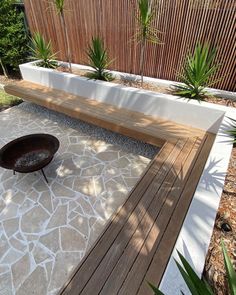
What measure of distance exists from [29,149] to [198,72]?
2.73m

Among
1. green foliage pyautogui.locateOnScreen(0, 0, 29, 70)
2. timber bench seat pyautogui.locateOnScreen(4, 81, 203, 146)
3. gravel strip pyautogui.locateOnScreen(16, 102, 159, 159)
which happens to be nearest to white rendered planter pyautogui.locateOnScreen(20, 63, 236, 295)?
timber bench seat pyautogui.locateOnScreen(4, 81, 203, 146)

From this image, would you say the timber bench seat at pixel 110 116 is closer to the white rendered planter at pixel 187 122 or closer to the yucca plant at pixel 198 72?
the white rendered planter at pixel 187 122

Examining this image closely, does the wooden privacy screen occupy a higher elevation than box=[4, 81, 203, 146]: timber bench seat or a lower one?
higher

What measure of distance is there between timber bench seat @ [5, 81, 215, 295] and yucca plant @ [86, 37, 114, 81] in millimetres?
1223

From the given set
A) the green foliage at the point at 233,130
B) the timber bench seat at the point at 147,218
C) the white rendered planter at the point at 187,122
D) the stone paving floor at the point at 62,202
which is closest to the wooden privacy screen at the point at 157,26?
the white rendered planter at the point at 187,122

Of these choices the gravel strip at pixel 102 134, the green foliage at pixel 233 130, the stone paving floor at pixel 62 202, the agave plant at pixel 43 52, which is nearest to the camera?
the stone paving floor at pixel 62 202

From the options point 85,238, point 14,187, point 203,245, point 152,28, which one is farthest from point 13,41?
point 203,245

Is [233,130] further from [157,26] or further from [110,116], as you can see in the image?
[157,26]

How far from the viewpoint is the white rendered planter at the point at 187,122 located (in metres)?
1.57

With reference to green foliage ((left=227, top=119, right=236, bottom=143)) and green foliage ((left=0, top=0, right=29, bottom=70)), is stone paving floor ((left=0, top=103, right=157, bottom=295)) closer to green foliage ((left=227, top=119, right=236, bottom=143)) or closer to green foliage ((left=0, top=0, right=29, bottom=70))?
green foliage ((left=227, top=119, right=236, bottom=143))

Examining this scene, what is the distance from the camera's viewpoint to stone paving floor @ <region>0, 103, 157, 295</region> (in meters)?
2.09

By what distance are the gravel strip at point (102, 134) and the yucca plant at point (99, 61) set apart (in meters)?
0.97

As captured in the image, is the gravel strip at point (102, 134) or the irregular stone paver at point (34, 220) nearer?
the irregular stone paver at point (34, 220)

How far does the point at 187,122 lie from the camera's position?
10.7 feet
